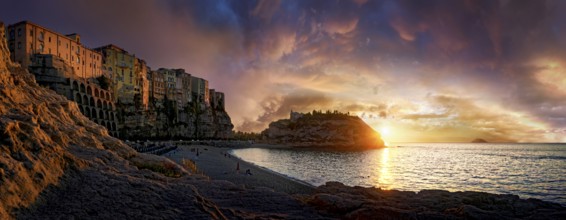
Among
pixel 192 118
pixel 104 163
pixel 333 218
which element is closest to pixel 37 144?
pixel 104 163

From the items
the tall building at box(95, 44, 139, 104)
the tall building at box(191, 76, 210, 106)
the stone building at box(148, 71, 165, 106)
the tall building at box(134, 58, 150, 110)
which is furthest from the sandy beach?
the tall building at box(191, 76, 210, 106)

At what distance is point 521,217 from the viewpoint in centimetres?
1120

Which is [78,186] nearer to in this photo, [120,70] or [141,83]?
[120,70]

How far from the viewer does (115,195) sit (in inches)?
338

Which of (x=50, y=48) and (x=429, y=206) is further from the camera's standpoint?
(x=50, y=48)

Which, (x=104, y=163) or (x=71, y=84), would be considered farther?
(x=71, y=84)

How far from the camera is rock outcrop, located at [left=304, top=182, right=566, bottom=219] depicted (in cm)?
1021

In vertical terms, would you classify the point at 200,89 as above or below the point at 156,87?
above

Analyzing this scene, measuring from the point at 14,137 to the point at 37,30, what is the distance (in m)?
92.4

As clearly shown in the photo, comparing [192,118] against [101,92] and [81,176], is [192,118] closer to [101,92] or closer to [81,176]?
[101,92]

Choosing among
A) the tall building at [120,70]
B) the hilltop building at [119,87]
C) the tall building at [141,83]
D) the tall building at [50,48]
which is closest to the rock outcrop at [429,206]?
the tall building at [50,48]

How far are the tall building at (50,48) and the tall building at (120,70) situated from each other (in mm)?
5332

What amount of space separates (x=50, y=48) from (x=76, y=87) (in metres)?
12.3

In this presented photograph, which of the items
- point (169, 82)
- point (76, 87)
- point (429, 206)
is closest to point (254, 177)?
point (429, 206)
